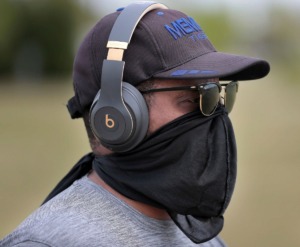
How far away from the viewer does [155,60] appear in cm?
201

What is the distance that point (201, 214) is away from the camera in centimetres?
208

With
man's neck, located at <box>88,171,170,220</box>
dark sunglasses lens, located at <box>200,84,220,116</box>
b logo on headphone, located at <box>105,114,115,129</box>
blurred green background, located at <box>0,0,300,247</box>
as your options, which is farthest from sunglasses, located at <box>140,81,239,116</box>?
blurred green background, located at <box>0,0,300,247</box>

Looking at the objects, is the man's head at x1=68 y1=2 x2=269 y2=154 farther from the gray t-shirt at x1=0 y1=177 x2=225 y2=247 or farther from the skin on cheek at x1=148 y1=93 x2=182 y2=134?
the gray t-shirt at x1=0 y1=177 x2=225 y2=247

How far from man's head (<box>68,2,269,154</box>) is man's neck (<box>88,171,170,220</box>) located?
0.20m

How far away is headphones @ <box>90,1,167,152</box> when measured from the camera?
6.46 ft

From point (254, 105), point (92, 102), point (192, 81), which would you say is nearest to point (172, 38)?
point (192, 81)

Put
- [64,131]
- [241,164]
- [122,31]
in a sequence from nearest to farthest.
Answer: [122,31]
[241,164]
[64,131]

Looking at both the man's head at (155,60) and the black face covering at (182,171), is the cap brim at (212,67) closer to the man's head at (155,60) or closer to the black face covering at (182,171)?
the man's head at (155,60)

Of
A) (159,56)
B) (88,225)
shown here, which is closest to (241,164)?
(159,56)

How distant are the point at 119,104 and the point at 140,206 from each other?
360 millimetres

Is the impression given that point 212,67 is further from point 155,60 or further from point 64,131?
point 64,131

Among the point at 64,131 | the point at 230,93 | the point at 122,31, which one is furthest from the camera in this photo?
the point at 64,131

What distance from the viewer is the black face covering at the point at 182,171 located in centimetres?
202

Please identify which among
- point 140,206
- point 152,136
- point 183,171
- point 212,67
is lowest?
point 140,206
